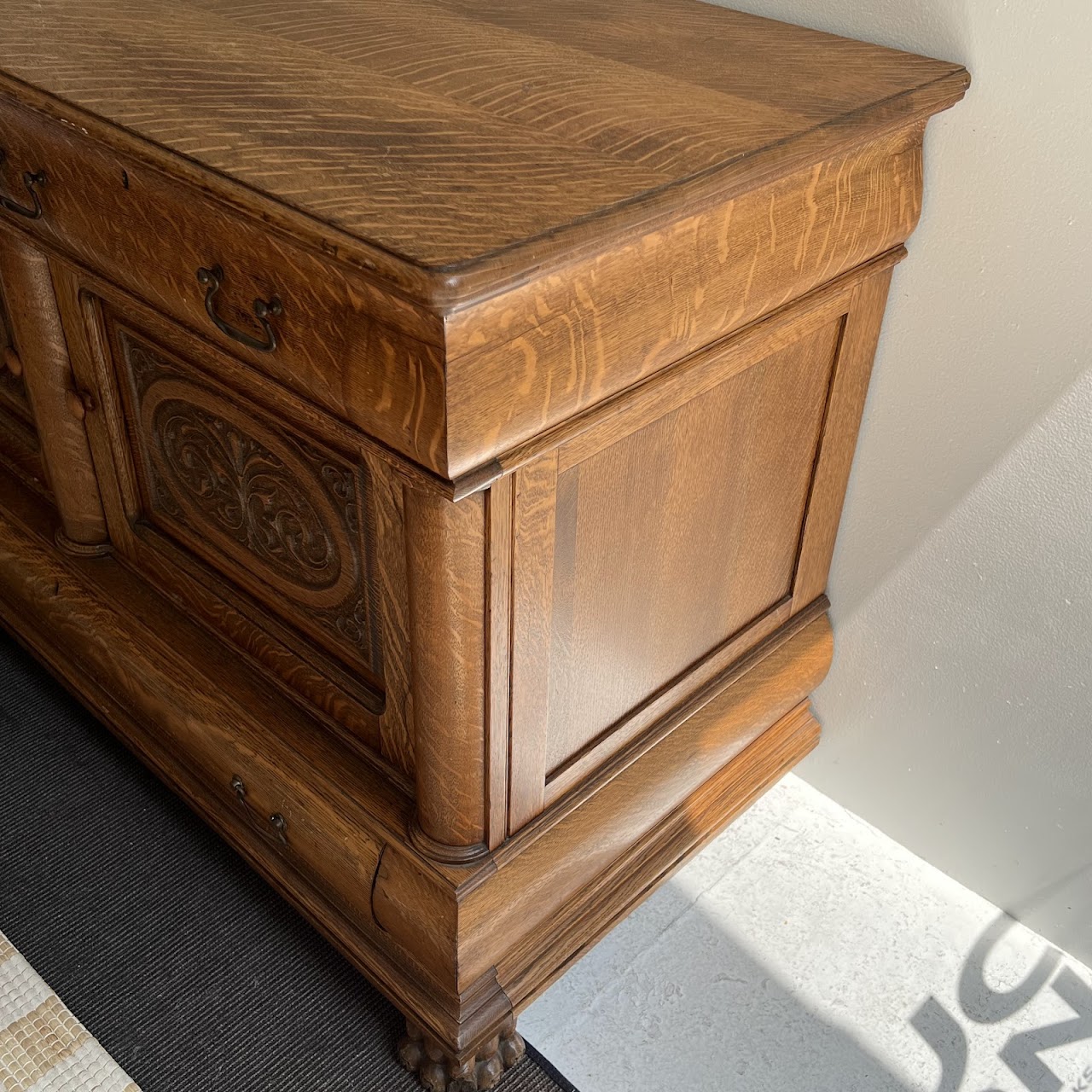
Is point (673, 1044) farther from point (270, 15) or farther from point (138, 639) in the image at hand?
point (270, 15)

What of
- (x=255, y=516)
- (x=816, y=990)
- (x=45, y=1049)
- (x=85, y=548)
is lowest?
(x=816, y=990)

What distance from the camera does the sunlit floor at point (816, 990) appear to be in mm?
1124

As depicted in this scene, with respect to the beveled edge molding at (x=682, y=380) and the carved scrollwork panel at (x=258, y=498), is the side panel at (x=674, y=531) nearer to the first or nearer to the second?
the beveled edge molding at (x=682, y=380)

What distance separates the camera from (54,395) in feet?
3.92

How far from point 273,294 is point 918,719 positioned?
861 millimetres

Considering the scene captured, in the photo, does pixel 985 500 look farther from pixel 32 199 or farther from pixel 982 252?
pixel 32 199

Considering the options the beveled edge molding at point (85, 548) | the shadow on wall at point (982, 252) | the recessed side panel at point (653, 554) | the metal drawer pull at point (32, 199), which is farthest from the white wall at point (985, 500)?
the beveled edge molding at point (85, 548)

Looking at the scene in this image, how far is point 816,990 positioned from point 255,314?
2.90ft

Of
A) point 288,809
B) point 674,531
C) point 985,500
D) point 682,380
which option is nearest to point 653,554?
Result: point 674,531

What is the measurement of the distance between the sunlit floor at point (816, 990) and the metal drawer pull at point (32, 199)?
2.94 feet

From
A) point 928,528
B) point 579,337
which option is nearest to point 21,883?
point 579,337

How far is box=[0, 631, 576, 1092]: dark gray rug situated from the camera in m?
1.11

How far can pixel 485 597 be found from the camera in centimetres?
85

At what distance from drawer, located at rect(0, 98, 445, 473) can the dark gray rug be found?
0.67 m
